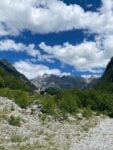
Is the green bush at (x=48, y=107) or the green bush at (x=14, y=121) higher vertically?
the green bush at (x=48, y=107)

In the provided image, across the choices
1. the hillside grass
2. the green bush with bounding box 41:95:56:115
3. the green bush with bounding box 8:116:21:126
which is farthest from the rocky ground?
the hillside grass

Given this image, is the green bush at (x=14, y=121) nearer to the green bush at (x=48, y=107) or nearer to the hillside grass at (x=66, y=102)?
the hillside grass at (x=66, y=102)

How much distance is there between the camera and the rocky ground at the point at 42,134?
33.8 meters

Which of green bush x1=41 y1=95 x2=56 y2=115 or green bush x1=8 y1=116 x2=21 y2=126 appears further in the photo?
green bush x1=41 y1=95 x2=56 y2=115

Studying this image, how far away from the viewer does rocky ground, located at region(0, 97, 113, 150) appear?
33.8 metres

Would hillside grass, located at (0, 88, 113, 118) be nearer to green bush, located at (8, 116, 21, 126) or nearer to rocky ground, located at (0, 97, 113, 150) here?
rocky ground, located at (0, 97, 113, 150)

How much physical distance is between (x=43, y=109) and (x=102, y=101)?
2702 centimetres

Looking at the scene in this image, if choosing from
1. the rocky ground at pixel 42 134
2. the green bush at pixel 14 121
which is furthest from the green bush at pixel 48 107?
the green bush at pixel 14 121

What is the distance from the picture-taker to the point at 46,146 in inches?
1334

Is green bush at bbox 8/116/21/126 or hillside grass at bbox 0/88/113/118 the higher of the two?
hillside grass at bbox 0/88/113/118

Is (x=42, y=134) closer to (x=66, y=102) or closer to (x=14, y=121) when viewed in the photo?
(x=14, y=121)

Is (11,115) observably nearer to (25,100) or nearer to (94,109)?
(25,100)

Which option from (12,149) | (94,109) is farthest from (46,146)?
(94,109)

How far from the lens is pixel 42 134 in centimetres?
4128
